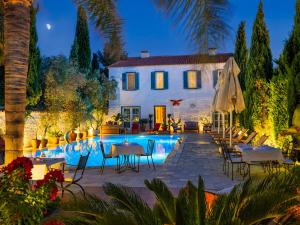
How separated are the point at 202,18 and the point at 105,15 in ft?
7.17

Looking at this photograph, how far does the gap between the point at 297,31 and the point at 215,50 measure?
6.81 metres

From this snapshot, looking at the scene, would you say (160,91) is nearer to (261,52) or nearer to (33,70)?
(33,70)

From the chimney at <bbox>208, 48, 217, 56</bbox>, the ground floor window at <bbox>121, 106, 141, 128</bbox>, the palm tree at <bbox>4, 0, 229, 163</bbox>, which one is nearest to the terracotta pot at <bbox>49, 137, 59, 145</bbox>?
the ground floor window at <bbox>121, 106, 141, 128</bbox>

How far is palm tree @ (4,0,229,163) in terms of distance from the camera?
3482mm

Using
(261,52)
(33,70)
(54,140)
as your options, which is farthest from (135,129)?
(261,52)

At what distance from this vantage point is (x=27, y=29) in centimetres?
445

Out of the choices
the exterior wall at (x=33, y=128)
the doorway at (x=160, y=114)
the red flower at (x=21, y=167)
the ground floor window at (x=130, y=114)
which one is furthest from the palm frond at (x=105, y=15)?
the ground floor window at (x=130, y=114)

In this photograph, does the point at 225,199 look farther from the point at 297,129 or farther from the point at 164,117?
the point at 164,117

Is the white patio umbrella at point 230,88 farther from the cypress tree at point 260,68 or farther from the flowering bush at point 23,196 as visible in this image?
the flowering bush at point 23,196

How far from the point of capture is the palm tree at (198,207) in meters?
2.31

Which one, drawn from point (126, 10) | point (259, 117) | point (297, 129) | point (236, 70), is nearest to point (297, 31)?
point (236, 70)

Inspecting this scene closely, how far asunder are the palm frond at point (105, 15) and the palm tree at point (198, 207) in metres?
3.08

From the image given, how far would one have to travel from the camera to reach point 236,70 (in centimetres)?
1045

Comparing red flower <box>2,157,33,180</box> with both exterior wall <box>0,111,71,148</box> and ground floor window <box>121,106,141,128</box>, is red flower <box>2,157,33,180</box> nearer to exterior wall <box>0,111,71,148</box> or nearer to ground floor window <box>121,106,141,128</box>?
exterior wall <box>0,111,71,148</box>
